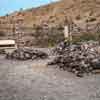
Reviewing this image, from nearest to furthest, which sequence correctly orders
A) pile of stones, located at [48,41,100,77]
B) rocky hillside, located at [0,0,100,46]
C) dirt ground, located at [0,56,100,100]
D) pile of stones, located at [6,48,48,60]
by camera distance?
dirt ground, located at [0,56,100,100] < pile of stones, located at [48,41,100,77] < pile of stones, located at [6,48,48,60] < rocky hillside, located at [0,0,100,46]

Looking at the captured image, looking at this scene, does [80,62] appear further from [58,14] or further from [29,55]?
[58,14]

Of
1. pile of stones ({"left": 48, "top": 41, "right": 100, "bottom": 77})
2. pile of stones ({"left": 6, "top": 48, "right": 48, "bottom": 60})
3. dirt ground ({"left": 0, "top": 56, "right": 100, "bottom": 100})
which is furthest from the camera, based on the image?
pile of stones ({"left": 6, "top": 48, "right": 48, "bottom": 60})

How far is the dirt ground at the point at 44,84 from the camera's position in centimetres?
984

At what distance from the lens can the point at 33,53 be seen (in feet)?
57.8

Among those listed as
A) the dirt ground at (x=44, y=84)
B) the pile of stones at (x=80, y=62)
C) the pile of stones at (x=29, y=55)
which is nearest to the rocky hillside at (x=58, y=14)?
the pile of stones at (x=29, y=55)

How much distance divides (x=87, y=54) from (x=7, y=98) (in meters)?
5.53

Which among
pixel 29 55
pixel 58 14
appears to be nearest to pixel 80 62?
pixel 29 55

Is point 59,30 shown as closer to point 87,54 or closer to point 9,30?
point 9,30

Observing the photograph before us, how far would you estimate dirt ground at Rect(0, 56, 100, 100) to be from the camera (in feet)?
32.3

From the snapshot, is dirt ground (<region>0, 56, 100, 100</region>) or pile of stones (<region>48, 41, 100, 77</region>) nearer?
dirt ground (<region>0, 56, 100, 100</region>)

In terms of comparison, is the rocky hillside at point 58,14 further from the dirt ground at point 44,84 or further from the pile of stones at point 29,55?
the dirt ground at point 44,84

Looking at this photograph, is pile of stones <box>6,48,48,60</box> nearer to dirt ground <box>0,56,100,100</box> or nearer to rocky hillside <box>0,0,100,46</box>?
dirt ground <box>0,56,100,100</box>

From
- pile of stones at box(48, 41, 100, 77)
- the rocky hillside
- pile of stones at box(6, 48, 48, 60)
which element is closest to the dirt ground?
pile of stones at box(48, 41, 100, 77)

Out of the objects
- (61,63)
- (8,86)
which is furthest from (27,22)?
(8,86)
